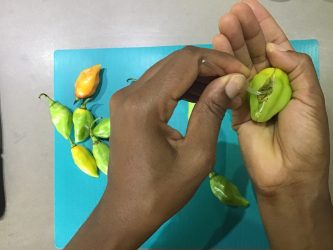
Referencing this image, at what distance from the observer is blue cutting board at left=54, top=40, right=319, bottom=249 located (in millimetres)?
1271

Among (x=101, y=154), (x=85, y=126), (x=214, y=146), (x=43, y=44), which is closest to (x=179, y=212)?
(x=101, y=154)

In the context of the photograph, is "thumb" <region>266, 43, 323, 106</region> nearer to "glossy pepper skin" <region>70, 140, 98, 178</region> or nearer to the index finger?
the index finger

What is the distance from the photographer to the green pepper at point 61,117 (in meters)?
1.36

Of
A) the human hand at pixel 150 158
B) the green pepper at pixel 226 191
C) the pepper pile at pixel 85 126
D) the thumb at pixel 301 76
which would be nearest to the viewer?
the human hand at pixel 150 158

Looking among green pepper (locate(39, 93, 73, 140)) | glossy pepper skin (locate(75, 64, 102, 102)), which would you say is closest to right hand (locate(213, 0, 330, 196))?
glossy pepper skin (locate(75, 64, 102, 102))

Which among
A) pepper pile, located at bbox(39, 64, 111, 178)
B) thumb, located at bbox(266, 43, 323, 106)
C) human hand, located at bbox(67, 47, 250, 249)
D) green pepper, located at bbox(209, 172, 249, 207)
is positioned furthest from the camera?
pepper pile, located at bbox(39, 64, 111, 178)

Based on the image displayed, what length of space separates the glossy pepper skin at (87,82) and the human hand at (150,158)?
544 mm

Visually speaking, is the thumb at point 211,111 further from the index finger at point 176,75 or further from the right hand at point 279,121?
the right hand at point 279,121

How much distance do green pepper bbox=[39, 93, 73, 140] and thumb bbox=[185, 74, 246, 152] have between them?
0.70 metres

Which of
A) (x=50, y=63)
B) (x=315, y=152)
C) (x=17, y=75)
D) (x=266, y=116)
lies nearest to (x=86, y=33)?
(x=50, y=63)

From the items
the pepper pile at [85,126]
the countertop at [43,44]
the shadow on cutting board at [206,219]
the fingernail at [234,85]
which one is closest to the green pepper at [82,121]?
the pepper pile at [85,126]

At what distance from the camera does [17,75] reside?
1482mm

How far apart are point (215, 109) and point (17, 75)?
1.01 metres

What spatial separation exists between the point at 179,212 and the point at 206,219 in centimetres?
10
